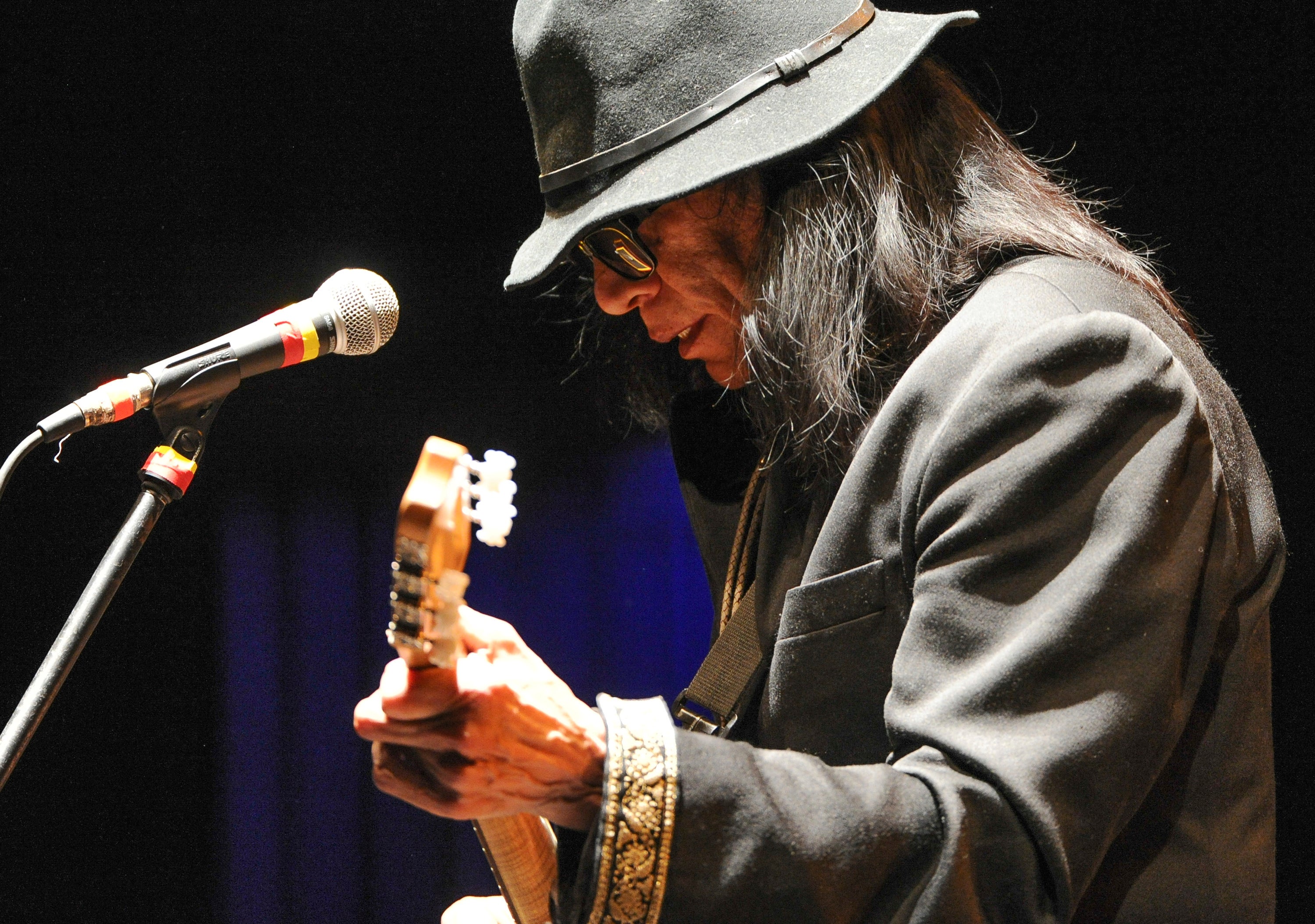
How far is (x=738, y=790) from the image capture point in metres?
0.97

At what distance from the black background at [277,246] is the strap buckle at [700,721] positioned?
1.48m

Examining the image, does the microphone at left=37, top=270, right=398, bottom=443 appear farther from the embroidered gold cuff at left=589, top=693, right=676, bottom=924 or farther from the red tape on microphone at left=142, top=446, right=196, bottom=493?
the embroidered gold cuff at left=589, top=693, right=676, bottom=924

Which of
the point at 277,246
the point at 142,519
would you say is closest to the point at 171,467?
the point at 142,519

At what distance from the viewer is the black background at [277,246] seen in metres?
2.58

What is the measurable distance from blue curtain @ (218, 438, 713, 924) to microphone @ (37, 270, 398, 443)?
1559 mm

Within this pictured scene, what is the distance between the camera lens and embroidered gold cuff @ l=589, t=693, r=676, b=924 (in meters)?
0.95

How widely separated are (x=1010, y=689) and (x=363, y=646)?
2383mm

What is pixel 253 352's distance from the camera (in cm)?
Answer: 149

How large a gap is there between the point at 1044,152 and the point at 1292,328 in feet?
2.21

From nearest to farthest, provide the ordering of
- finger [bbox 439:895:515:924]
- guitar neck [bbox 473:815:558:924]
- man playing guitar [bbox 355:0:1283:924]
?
man playing guitar [bbox 355:0:1283:924] < guitar neck [bbox 473:815:558:924] < finger [bbox 439:895:515:924]

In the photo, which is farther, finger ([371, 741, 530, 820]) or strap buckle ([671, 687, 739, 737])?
strap buckle ([671, 687, 739, 737])

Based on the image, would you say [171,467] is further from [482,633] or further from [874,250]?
[874,250]

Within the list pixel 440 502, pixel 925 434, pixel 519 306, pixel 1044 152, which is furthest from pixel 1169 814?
pixel 519 306

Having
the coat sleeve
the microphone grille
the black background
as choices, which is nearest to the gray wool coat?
the coat sleeve
